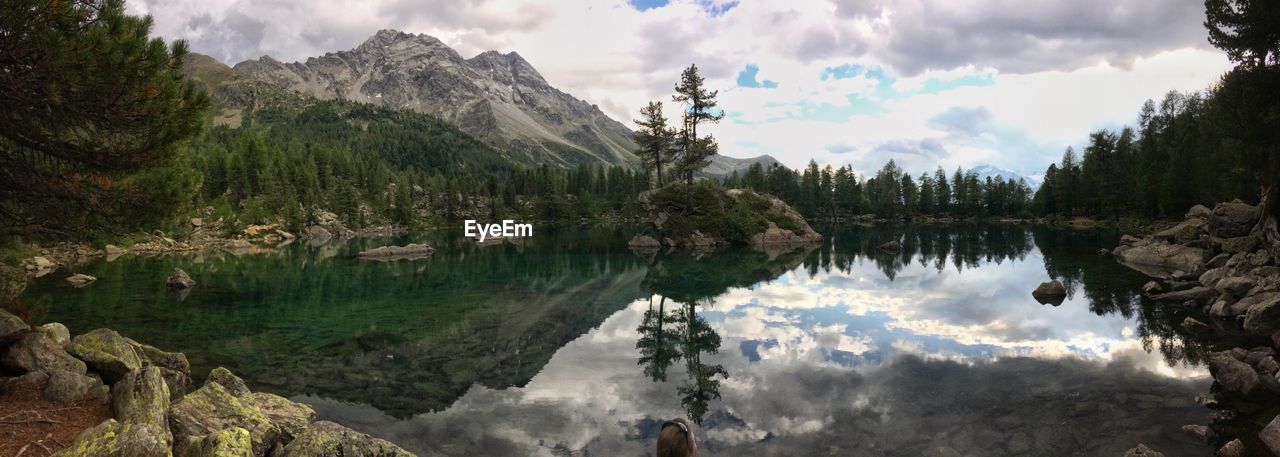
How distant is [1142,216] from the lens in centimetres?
9025

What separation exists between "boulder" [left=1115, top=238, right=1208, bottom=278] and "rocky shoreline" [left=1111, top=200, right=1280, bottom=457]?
0.18 feet

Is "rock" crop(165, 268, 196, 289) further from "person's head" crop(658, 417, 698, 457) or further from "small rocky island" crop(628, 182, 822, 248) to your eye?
"person's head" crop(658, 417, 698, 457)

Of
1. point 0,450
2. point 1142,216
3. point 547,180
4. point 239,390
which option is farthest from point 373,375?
point 547,180

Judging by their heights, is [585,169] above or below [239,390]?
above

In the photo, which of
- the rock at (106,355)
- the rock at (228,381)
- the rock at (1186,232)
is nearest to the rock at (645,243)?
the rock at (1186,232)

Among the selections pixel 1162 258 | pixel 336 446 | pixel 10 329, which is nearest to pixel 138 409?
pixel 336 446

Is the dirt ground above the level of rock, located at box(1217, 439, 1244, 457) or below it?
above

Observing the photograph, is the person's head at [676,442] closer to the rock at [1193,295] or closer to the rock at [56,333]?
the rock at [56,333]

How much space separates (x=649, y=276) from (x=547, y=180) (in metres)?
129

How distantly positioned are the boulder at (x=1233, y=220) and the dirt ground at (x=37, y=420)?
5334cm

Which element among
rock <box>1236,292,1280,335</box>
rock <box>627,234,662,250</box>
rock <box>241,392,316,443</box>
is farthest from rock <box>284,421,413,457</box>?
rock <box>627,234,662,250</box>

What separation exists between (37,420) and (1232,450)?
70.0ft

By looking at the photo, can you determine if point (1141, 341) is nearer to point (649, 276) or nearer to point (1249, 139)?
point (1249, 139)

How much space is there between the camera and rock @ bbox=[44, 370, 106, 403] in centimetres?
992
